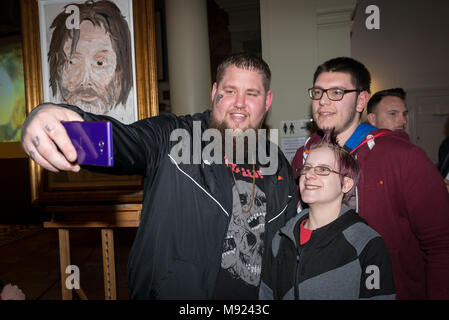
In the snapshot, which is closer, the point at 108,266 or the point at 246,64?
the point at 246,64

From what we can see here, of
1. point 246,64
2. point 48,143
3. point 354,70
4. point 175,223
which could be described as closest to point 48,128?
point 48,143

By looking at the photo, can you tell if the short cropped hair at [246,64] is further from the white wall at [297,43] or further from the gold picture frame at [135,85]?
the white wall at [297,43]

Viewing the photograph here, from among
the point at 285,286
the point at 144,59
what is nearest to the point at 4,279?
the point at 144,59

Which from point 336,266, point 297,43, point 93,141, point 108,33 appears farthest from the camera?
point 297,43

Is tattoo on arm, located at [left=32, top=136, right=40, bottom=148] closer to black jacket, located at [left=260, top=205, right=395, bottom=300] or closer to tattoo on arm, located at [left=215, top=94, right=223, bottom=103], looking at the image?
tattoo on arm, located at [left=215, top=94, right=223, bottom=103]

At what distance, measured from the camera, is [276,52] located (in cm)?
327

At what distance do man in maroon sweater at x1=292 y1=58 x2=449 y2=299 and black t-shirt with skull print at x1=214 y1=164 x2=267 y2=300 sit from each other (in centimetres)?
55

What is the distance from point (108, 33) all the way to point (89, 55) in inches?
9.4

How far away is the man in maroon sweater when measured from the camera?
51.8 inches

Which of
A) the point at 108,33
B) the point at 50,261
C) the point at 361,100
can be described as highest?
the point at 108,33

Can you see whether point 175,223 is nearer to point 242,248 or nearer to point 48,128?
point 242,248

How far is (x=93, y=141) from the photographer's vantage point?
745 millimetres

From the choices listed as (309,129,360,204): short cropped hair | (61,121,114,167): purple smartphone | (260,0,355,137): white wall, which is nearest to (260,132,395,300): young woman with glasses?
(309,129,360,204): short cropped hair
